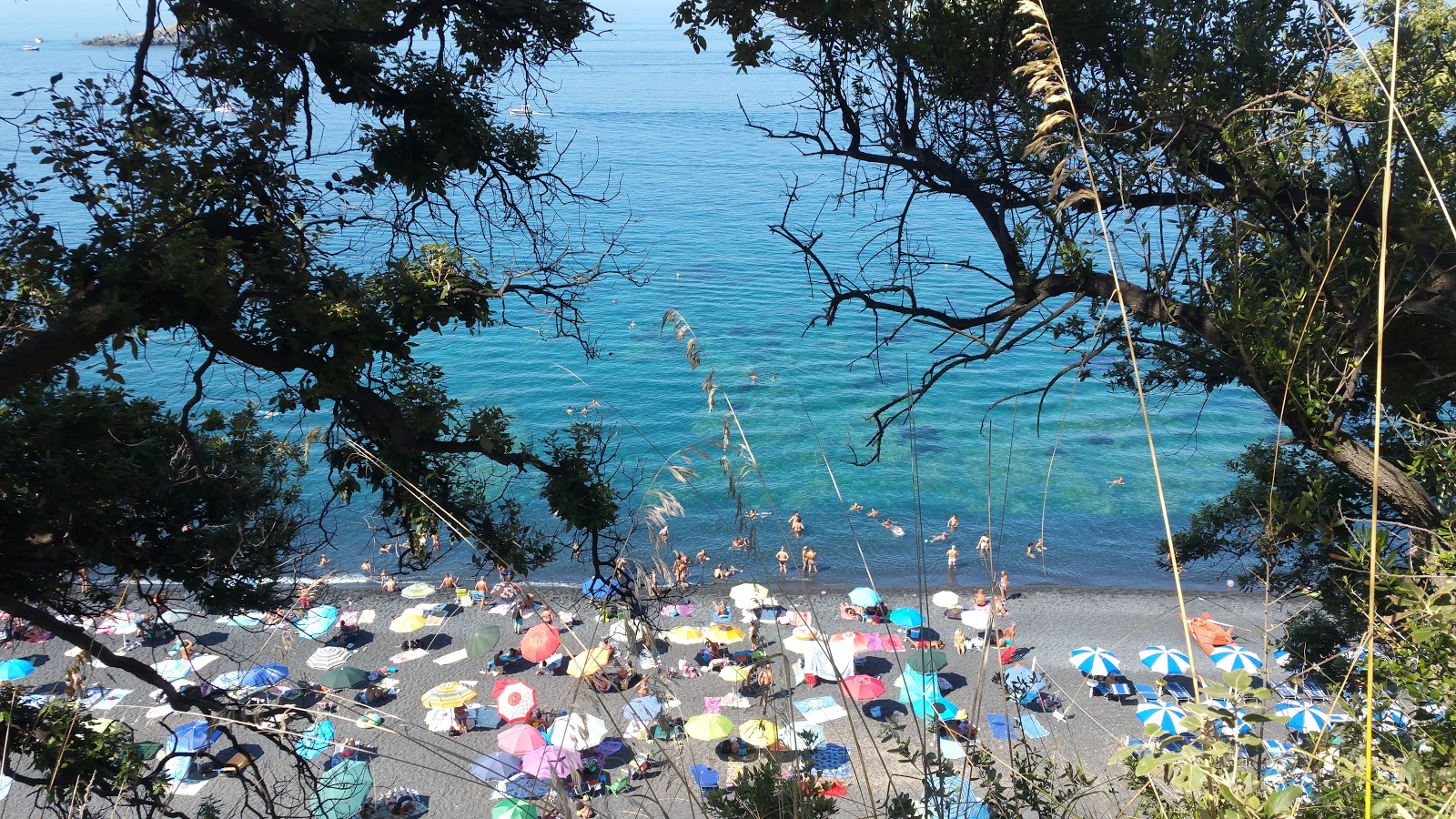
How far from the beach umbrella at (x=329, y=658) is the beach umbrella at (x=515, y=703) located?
3660 mm

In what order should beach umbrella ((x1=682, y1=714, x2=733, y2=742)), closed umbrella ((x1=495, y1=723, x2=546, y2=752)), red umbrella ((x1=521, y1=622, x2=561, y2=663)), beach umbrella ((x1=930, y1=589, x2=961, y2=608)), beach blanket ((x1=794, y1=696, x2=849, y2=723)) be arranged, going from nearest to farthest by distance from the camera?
closed umbrella ((x1=495, y1=723, x2=546, y2=752))
beach umbrella ((x1=682, y1=714, x2=733, y2=742))
beach blanket ((x1=794, y1=696, x2=849, y2=723))
red umbrella ((x1=521, y1=622, x2=561, y2=663))
beach umbrella ((x1=930, y1=589, x2=961, y2=608))

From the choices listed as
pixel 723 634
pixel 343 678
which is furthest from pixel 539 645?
pixel 343 678

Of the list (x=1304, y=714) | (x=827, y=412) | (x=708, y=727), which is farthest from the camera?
(x=827, y=412)

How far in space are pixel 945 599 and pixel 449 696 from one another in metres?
8.92

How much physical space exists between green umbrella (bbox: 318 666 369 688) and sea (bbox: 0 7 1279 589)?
3.87 metres

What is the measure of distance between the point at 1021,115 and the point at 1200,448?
21863mm

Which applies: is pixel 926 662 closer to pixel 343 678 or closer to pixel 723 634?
pixel 723 634

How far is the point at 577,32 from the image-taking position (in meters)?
6.28

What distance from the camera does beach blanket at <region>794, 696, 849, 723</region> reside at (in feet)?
42.0

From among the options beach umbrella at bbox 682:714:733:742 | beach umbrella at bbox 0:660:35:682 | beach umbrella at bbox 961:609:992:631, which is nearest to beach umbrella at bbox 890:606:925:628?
beach umbrella at bbox 961:609:992:631

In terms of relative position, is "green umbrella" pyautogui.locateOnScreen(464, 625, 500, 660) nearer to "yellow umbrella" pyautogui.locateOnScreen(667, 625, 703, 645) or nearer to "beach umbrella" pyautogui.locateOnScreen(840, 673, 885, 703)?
"yellow umbrella" pyautogui.locateOnScreen(667, 625, 703, 645)

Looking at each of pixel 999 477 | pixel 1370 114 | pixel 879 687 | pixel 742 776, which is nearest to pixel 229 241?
pixel 742 776

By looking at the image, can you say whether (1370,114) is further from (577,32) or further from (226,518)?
(226,518)

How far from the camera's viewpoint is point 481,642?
1480 centimetres
